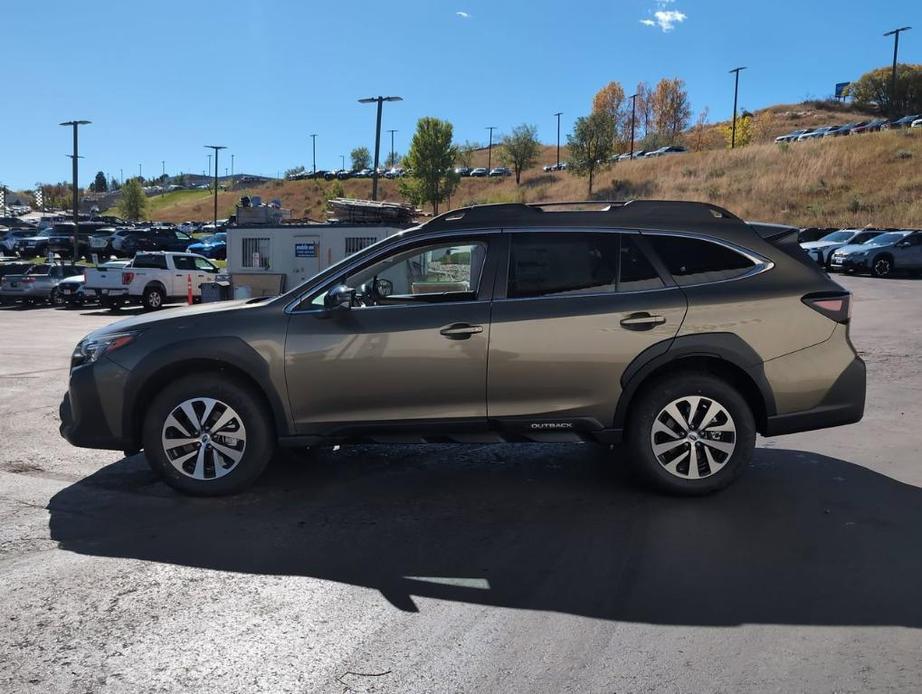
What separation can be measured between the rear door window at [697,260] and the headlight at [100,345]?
349cm

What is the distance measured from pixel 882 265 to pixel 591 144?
37025 mm

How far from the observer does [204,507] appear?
195 inches

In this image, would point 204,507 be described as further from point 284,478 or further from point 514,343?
point 514,343

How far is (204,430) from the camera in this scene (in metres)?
5.05

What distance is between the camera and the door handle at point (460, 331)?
193 inches

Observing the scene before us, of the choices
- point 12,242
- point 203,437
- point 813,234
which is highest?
point 813,234

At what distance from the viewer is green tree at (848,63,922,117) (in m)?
93.9

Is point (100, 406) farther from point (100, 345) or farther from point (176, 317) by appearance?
point (176, 317)

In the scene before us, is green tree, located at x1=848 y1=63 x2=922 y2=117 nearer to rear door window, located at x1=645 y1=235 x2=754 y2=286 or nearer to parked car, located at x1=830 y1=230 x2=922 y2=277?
parked car, located at x1=830 y1=230 x2=922 y2=277

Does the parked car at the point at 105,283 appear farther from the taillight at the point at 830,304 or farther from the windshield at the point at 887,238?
the windshield at the point at 887,238

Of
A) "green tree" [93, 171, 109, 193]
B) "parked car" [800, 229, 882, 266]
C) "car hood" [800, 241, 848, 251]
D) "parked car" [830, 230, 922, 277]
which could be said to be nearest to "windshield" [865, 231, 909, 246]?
"parked car" [830, 230, 922, 277]

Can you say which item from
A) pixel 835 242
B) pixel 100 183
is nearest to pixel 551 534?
pixel 835 242

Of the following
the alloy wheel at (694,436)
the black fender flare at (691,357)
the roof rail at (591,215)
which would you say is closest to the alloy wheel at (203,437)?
the roof rail at (591,215)

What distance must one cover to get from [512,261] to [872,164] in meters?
53.0
